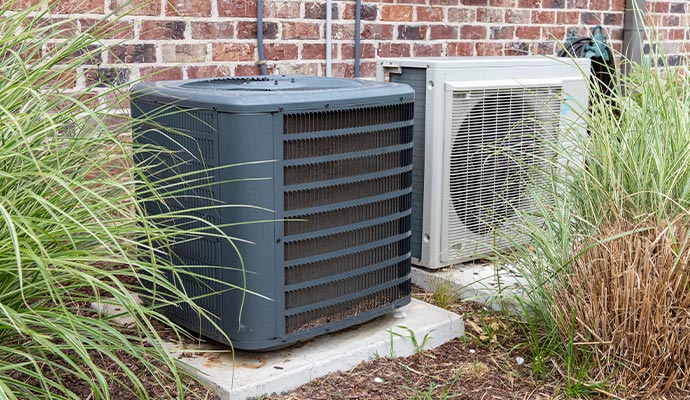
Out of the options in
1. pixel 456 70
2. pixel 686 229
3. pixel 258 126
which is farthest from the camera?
pixel 456 70

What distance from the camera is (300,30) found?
13.0 feet

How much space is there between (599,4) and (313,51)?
2683 millimetres

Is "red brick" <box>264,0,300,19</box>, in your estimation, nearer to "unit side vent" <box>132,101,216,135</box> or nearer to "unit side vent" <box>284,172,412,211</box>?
"unit side vent" <box>132,101,216,135</box>

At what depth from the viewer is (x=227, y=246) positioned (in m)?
2.24

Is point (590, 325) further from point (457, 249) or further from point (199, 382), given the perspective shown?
point (199, 382)

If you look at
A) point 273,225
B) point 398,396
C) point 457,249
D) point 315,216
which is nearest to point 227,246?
point 273,225

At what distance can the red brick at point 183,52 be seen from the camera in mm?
3486

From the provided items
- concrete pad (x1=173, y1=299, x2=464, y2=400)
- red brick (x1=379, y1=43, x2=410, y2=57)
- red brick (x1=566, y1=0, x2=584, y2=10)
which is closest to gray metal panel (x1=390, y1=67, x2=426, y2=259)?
concrete pad (x1=173, y1=299, x2=464, y2=400)

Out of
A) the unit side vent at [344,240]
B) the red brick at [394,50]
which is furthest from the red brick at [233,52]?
the unit side vent at [344,240]

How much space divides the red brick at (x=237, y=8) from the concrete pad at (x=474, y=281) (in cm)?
145

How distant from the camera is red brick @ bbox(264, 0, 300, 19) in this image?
12.5 ft

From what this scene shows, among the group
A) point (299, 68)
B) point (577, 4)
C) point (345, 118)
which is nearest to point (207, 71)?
point (299, 68)

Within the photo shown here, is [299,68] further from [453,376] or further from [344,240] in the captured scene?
[453,376]

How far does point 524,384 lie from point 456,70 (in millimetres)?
1227
